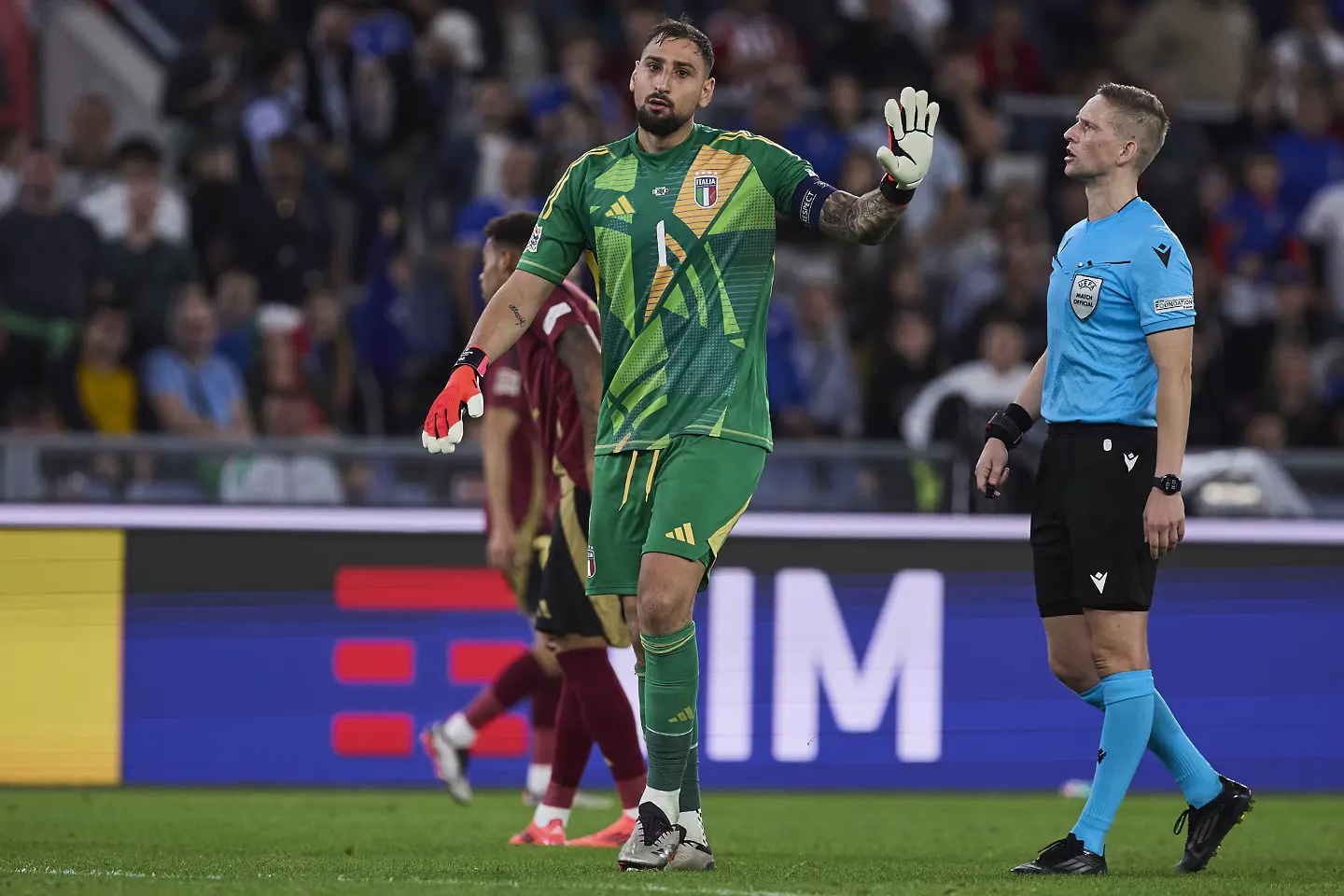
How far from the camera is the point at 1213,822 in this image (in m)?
6.39

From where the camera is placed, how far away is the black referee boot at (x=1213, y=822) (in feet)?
20.9

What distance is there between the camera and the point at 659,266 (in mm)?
6129

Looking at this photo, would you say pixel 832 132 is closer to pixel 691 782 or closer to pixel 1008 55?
pixel 1008 55

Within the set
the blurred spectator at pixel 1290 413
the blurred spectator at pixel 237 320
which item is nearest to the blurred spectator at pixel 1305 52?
the blurred spectator at pixel 1290 413

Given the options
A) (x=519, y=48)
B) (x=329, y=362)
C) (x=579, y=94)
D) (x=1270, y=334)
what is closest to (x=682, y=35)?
(x=329, y=362)

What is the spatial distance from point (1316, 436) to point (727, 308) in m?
7.72

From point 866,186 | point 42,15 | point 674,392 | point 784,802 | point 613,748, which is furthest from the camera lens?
point 42,15

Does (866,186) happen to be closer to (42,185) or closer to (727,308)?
(42,185)

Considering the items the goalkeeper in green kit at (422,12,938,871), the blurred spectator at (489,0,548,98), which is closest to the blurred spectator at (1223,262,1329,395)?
the blurred spectator at (489,0,548,98)

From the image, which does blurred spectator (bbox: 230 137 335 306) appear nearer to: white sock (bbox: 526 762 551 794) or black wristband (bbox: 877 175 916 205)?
white sock (bbox: 526 762 551 794)

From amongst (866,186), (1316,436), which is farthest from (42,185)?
(1316,436)

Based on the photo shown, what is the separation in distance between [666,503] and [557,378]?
4.69 feet

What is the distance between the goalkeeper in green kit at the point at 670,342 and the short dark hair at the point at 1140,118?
3.40 ft

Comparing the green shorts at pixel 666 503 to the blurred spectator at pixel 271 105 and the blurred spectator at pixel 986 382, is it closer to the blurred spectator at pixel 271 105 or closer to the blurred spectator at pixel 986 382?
the blurred spectator at pixel 986 382
